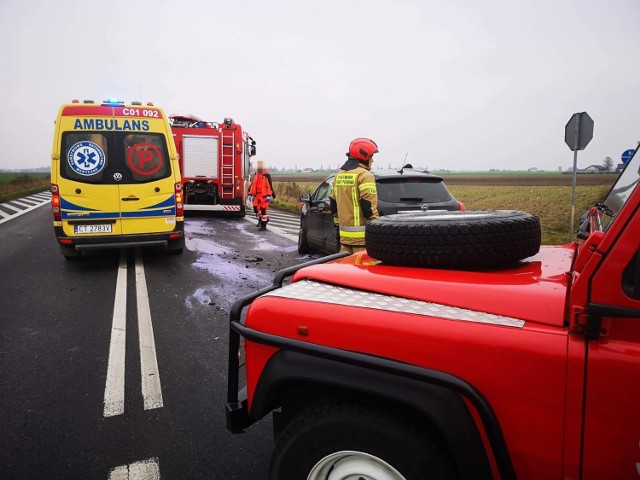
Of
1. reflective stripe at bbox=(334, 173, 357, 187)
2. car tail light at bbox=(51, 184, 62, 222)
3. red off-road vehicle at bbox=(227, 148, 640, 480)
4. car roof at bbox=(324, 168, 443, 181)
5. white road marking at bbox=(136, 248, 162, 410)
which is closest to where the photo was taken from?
red off-road vehicle at bbox=(227, 148, 640, 480)

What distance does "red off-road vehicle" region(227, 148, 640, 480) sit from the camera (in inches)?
48.8

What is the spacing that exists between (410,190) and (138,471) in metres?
5.01

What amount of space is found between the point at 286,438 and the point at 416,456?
1.70 ft

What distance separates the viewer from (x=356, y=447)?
1.53m

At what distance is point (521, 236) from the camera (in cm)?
181

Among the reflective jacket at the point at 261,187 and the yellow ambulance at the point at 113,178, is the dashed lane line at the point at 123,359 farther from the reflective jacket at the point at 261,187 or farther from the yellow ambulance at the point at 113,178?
the reflective jacket at the point at 261,187

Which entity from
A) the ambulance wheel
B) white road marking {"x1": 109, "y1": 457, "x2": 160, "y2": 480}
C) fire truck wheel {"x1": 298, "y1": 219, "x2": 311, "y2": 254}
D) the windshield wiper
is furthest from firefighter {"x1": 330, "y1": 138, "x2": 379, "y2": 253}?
the ambulance wheel

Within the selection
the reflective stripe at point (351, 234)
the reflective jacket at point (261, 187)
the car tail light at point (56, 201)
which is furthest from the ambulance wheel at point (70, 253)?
the reflective jacket at point (261, 187)

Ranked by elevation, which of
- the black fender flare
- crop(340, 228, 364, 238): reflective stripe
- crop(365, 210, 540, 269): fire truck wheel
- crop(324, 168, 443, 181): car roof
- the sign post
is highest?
the sign post

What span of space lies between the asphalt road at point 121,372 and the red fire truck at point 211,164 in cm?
754

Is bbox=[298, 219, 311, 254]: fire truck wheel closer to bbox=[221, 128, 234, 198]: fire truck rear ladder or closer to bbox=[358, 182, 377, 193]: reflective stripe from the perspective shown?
bbox=[358, 182, 377, 193]: reflective stripe

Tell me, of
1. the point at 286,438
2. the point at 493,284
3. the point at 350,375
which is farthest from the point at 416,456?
the point at 493,284

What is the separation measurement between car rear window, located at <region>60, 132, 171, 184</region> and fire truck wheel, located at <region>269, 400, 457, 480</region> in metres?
6.64

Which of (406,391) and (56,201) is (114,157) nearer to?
(56,201)
